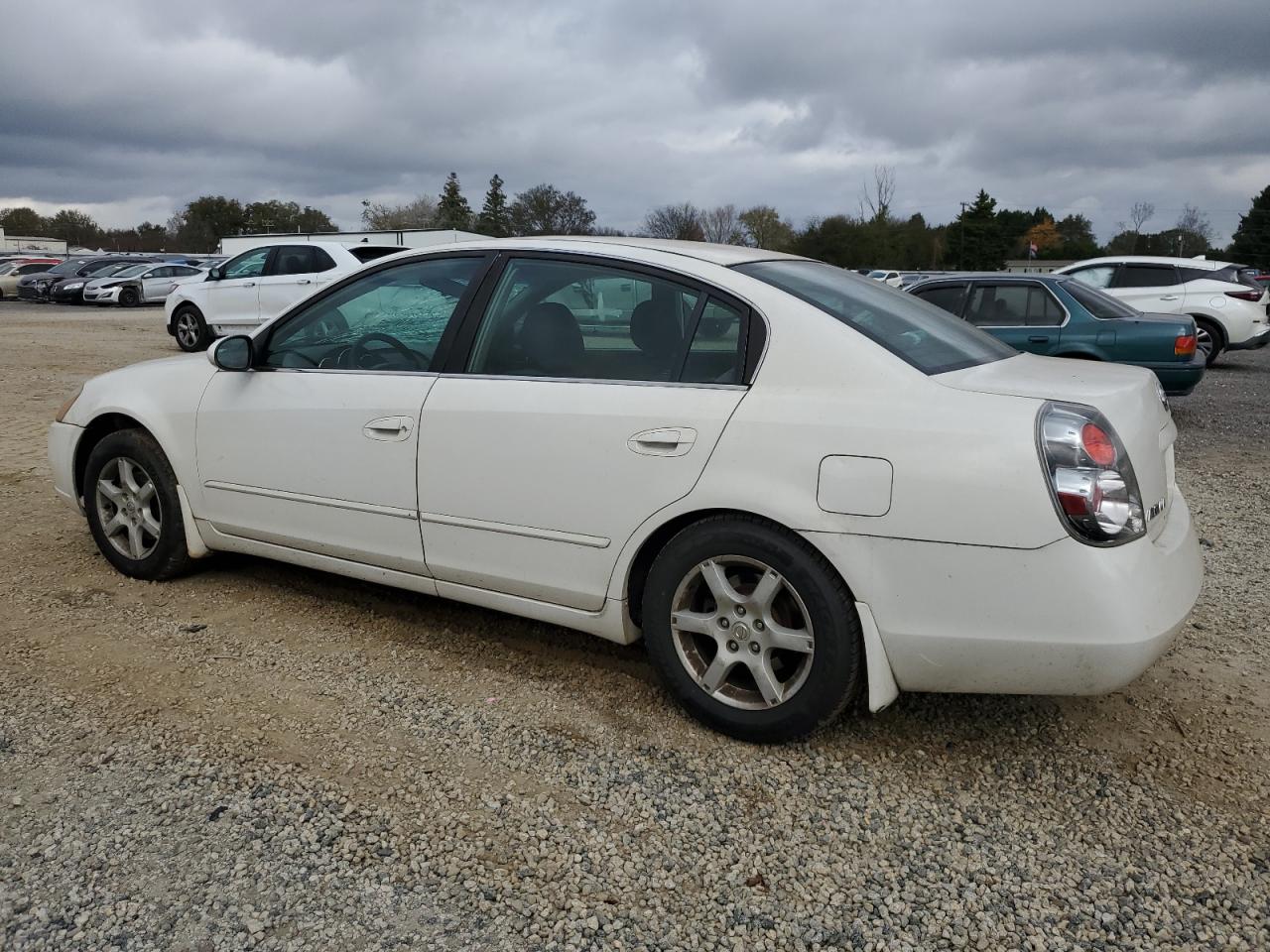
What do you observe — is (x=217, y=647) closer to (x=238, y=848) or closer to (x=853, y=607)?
(x=238, y=848)

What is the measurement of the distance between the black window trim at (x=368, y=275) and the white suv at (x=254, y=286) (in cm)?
1037

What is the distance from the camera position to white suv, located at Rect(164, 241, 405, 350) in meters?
14.4

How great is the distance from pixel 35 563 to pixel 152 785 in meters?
2.57

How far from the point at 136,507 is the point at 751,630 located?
9.94ft

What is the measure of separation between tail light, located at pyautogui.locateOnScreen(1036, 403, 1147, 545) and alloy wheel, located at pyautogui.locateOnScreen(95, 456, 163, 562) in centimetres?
367

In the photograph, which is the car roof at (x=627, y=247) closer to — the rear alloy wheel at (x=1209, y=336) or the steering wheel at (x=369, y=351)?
the steering wheel at (x=369, y=351)

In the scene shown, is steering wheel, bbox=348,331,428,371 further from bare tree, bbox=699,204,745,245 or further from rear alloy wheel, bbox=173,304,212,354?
bare tree, bbox=699,204,745,245

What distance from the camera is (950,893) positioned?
2.42 m

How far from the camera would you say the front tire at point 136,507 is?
4402mm

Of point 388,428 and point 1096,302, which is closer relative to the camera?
point 388,428

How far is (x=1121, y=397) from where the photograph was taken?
2.92m

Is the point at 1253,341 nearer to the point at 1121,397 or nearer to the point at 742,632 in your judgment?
the point at 1121,397

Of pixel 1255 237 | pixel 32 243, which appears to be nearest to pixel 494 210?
pixel 32 243

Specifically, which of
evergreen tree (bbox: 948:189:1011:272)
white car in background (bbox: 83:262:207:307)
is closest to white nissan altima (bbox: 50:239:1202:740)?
white car in background (bbox: 83:262:207:307)
